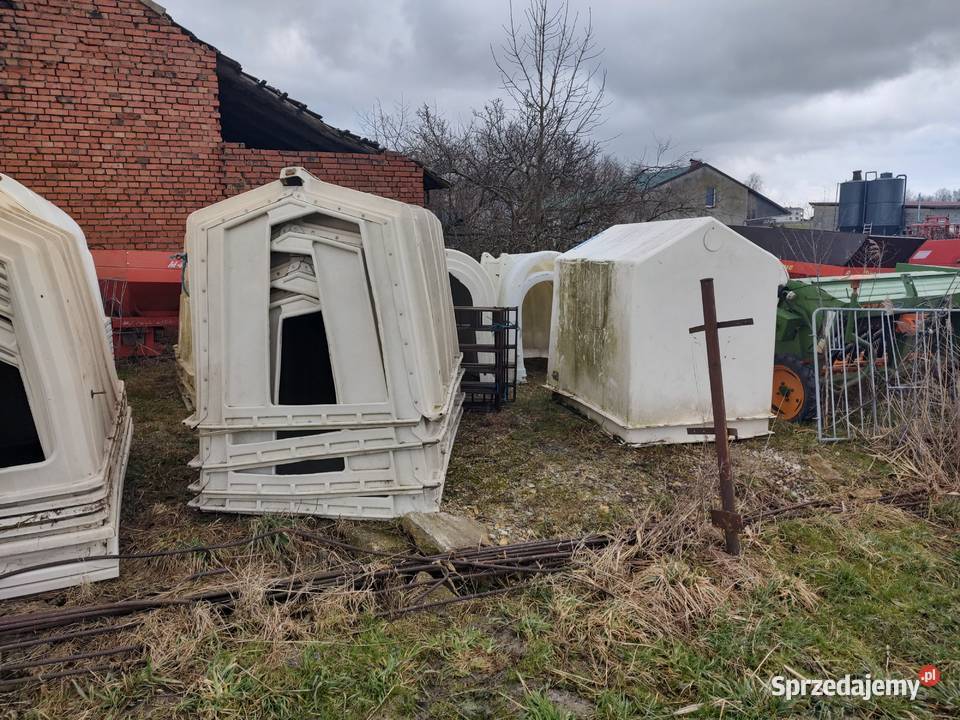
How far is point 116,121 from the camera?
8.73 metres

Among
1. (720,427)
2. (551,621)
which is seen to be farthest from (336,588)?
(720,427)

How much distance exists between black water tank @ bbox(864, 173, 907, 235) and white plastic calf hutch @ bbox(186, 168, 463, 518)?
90.7 ft

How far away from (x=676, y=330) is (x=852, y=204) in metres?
26.7

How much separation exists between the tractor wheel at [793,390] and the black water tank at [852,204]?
943 inches

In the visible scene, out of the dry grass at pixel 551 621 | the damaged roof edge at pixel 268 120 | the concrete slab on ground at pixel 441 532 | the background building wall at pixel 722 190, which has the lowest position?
the dry grass at pixel 551 621

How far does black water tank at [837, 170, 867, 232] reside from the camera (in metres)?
26.8

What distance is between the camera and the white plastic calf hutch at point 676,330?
5.62 m

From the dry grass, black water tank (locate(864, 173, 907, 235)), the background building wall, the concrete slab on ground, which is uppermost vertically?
the background building wall

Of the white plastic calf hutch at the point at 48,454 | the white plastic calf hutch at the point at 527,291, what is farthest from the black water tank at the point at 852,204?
the white plastic calf hutch at the point at 48,454

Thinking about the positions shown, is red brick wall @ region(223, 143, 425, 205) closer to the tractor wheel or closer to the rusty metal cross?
the tractor wheel

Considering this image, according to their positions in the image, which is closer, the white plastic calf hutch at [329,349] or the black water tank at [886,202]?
the white plastic calf hutch at [329,349]

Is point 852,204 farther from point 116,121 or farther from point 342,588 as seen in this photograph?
point 342,588

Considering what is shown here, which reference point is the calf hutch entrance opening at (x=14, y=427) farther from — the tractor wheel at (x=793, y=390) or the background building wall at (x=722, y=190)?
the background building wall at (x=722, y=190)

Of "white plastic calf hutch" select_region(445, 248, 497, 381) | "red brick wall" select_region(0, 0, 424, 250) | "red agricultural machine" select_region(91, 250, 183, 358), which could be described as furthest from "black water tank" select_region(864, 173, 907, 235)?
"red agricultural machine" select_region(91, 250, 183, 358)
